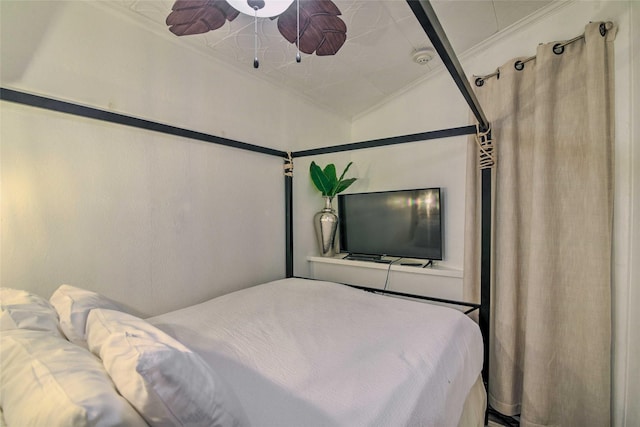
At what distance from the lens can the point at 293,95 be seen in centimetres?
244

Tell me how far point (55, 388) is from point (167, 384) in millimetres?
190

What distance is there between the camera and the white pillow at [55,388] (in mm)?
438

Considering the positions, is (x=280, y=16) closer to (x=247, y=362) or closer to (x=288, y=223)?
(x=288, y=223)

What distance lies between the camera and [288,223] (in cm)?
223

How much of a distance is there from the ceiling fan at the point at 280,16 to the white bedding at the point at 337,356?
120 cm

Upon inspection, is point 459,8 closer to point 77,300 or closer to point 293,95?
point 293,95

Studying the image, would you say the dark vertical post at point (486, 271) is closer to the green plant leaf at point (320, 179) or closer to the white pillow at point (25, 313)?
the green plant leaf at point (320, 179)

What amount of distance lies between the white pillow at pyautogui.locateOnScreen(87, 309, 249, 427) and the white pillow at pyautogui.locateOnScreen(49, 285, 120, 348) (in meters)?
0.30

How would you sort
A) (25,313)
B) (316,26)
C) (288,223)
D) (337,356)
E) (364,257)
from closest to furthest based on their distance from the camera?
1. (25,313)
2. (337,356)
3. (316,26)
4. (288,223)
5. (364,257)

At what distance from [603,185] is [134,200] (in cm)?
242

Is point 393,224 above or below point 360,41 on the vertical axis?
below

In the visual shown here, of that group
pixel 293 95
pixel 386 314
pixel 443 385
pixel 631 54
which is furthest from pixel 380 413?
pixel 293 95

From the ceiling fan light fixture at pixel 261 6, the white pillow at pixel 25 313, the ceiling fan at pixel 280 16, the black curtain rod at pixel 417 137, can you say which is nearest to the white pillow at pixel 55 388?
the white pillow at pixel 25 313

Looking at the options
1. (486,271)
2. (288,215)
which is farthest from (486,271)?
(288,215)
